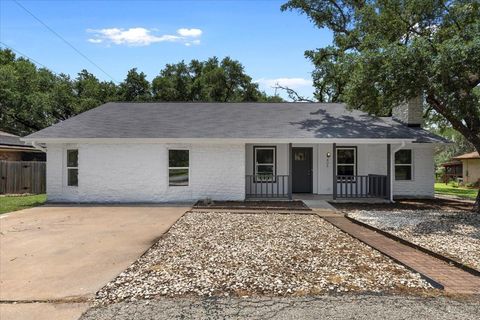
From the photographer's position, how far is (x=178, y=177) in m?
14.2

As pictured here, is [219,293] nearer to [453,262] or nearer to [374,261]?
[374,261]

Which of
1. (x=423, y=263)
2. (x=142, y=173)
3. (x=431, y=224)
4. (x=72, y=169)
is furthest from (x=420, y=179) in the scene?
(x=72, y=169)

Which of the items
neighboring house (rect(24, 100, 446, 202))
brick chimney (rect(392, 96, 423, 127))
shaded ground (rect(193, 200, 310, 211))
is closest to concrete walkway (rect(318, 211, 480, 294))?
shaded ground (rect(193, 200, 310, 211))

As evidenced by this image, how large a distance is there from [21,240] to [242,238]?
4.67 m

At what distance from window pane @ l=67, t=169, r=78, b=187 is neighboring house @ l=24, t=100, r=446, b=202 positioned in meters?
0.04

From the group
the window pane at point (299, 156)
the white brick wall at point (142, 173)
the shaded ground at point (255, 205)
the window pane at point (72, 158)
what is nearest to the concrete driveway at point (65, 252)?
the shaded ground at point (255, 205)

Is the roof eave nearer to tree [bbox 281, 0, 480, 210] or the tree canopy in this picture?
tree [bbox 281, 0, 480, 210]

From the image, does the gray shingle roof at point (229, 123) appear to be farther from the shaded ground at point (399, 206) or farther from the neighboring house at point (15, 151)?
the neighboring house at point (15, 151)

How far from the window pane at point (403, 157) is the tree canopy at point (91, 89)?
21255 millimetres

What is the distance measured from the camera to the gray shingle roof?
13.8m

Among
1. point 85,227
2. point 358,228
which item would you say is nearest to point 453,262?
point 358,228

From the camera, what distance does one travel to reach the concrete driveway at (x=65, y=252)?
4.49 m

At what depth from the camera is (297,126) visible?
48.4ft

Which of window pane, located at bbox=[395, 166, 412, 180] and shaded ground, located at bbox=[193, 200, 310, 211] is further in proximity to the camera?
window pane, located at bbox=[395, 166, 412, 180]
